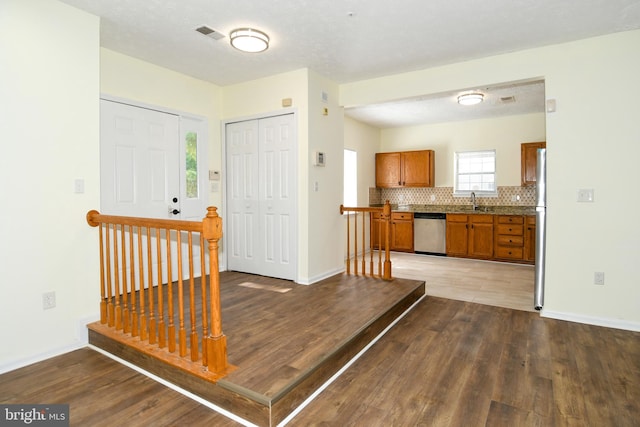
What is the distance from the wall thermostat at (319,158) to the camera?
14.5 ft

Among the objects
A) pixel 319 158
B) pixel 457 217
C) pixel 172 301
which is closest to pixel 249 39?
pixel 319 158

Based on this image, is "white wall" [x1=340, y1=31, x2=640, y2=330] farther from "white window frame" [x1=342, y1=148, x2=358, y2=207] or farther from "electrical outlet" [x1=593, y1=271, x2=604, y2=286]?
"white window frame" [x1=342, y1=148, x2=358, y2=207]

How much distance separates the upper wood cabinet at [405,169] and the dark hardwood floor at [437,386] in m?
4.47

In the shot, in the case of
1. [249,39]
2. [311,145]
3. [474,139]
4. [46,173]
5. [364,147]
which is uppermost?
[249,39]

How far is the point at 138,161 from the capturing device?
397 centimetres

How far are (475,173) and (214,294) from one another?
21.1 feet

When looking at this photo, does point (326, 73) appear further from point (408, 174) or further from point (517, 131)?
point (517, 131)


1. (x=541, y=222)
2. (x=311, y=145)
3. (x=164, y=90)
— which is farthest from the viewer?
(x=311, y=145)

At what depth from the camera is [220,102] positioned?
5.00 metres

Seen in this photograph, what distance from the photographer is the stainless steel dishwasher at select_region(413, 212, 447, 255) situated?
22.9ft

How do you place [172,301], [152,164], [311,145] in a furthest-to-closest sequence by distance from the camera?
[311,145], [152,164], [172,301]

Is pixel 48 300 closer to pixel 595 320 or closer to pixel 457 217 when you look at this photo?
pixel 595 320

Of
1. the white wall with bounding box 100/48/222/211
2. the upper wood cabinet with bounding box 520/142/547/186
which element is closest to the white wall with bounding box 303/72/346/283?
the white wall with bounding box 100/48/222/211

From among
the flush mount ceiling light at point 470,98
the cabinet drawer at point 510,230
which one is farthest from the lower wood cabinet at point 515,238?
the flush mount ceiling light at point 470,98
